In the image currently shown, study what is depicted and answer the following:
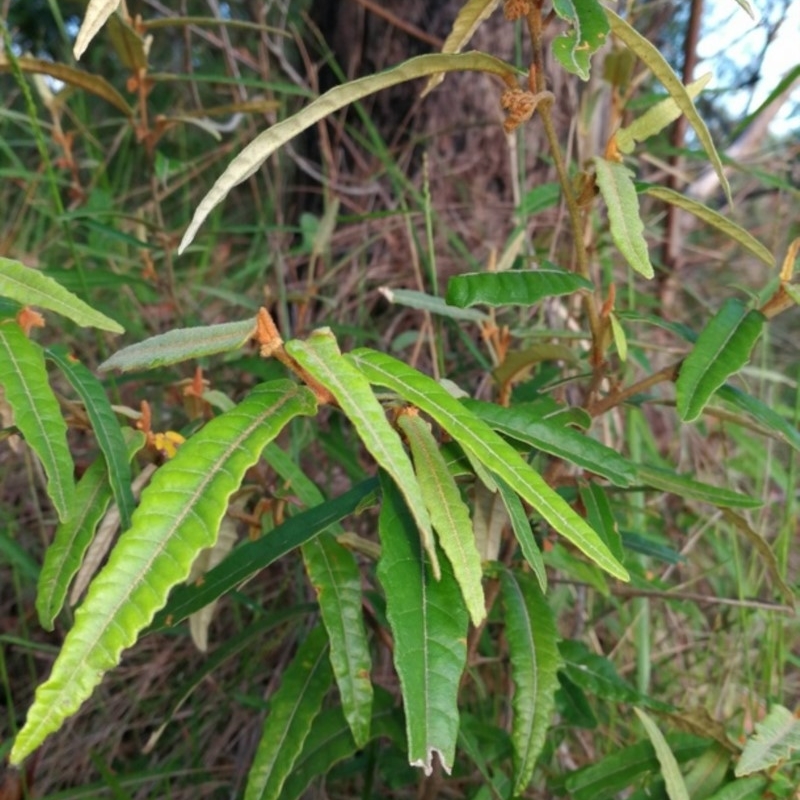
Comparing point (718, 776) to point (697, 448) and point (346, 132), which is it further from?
point (346, 132)

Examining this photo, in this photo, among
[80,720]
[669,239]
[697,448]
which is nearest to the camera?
[80,720]

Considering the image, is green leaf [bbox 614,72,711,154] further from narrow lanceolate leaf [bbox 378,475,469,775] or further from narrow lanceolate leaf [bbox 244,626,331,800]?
narrow lanceolate leaf [bbox 244,626,331,800]

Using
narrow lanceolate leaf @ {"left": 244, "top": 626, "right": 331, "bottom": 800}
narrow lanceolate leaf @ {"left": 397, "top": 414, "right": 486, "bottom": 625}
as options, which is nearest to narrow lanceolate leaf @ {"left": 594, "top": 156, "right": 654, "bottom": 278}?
narrow lanceolate leaf @ {"left": 397, "top": 414, "right": 486, "bottom": 625}

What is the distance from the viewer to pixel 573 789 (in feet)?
2.87

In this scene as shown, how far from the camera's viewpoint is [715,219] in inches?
30.6

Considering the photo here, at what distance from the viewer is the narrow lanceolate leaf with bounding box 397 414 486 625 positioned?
1.88 ft

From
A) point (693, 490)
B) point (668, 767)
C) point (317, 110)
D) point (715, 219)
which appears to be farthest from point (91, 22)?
point (668, 767)

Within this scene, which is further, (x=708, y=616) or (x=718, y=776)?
(x=708, y=616)

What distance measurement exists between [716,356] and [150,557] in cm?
49

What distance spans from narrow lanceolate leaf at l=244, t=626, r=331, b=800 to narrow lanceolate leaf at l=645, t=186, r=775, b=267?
0.50m

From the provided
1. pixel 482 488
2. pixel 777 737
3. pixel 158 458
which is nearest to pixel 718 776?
pixel 777 737

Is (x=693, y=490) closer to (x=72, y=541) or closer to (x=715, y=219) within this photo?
(x=715, y=219)

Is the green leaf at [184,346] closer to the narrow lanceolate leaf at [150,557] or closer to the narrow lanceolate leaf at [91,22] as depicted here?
the narrow lanceolate leaf at [150,557]

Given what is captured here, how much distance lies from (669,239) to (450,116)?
1.68 feet
